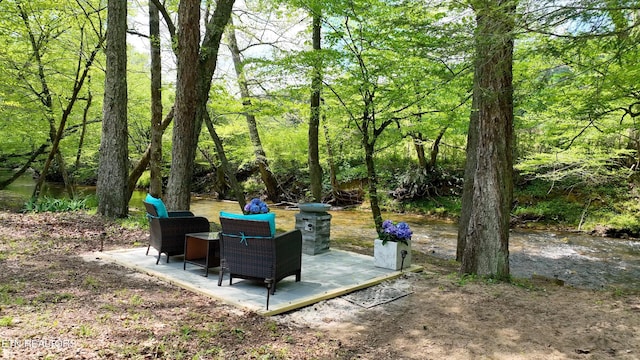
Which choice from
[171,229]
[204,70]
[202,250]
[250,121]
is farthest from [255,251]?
[250,121]

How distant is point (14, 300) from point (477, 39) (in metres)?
4.58

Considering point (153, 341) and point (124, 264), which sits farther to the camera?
point (124, 264)

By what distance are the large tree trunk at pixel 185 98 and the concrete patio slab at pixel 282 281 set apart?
5.25 ft

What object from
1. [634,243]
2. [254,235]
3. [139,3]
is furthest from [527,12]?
[139,3]

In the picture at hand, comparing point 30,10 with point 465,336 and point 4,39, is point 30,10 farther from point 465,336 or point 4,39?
point 465,336

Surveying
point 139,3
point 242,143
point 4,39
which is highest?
point 139,3

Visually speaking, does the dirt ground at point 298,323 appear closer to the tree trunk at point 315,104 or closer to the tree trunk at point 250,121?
the tree trunk at point 315,104

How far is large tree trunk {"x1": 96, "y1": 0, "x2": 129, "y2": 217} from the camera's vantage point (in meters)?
7.95

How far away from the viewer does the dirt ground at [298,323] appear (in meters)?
2.68

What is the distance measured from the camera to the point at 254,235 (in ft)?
12.7

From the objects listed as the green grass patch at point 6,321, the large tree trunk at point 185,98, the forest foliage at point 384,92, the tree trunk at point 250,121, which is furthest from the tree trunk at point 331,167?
the green grass patch at point 6,321

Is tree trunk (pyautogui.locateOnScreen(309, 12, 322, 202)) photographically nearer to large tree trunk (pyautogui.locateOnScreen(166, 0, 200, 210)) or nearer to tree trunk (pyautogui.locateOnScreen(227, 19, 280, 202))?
tree trunk (pyautogui.locateOnScreen(227, 19, 280, 202))

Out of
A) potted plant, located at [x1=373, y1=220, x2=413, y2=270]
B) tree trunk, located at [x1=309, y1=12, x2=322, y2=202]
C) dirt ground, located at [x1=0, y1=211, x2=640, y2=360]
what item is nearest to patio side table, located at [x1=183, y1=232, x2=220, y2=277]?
dirt ground, located at [x1=0, y1=211, x2=640, y2=360]

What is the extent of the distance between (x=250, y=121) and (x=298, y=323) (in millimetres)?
10405
